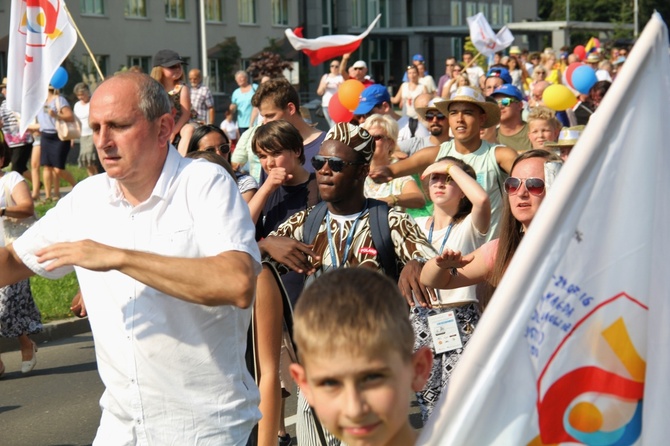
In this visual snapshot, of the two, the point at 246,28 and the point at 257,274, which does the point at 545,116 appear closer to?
the point at 257,274

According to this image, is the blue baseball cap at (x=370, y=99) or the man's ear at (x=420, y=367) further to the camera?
the blue baseball cap at (x=370, y=99)

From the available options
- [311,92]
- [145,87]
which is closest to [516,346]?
[145,87]

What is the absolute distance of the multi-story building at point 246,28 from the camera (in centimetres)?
4697

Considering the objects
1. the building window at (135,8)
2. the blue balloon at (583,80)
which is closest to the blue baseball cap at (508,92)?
the blue balloon at (583,80)

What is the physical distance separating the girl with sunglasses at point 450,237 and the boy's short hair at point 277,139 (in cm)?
76

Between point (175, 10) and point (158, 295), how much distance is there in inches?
1931

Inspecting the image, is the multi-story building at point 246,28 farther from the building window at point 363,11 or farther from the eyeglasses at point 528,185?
the eyeglasses at point 528,185

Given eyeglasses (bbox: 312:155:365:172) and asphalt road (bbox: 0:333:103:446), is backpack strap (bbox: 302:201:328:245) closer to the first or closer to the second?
eyeglasses (bbox: 312:155:365:172)

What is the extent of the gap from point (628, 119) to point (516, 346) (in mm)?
526

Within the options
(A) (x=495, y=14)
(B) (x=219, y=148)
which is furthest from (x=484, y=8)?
(B) (x=219, y=148)

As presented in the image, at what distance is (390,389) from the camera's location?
2.64 meters

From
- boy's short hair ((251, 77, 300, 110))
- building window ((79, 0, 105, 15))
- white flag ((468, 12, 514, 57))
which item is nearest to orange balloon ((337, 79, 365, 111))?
boy's short hair ((251, 77, 300, 110))

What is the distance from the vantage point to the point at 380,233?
537cm

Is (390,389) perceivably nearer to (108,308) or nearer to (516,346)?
(516,346)
